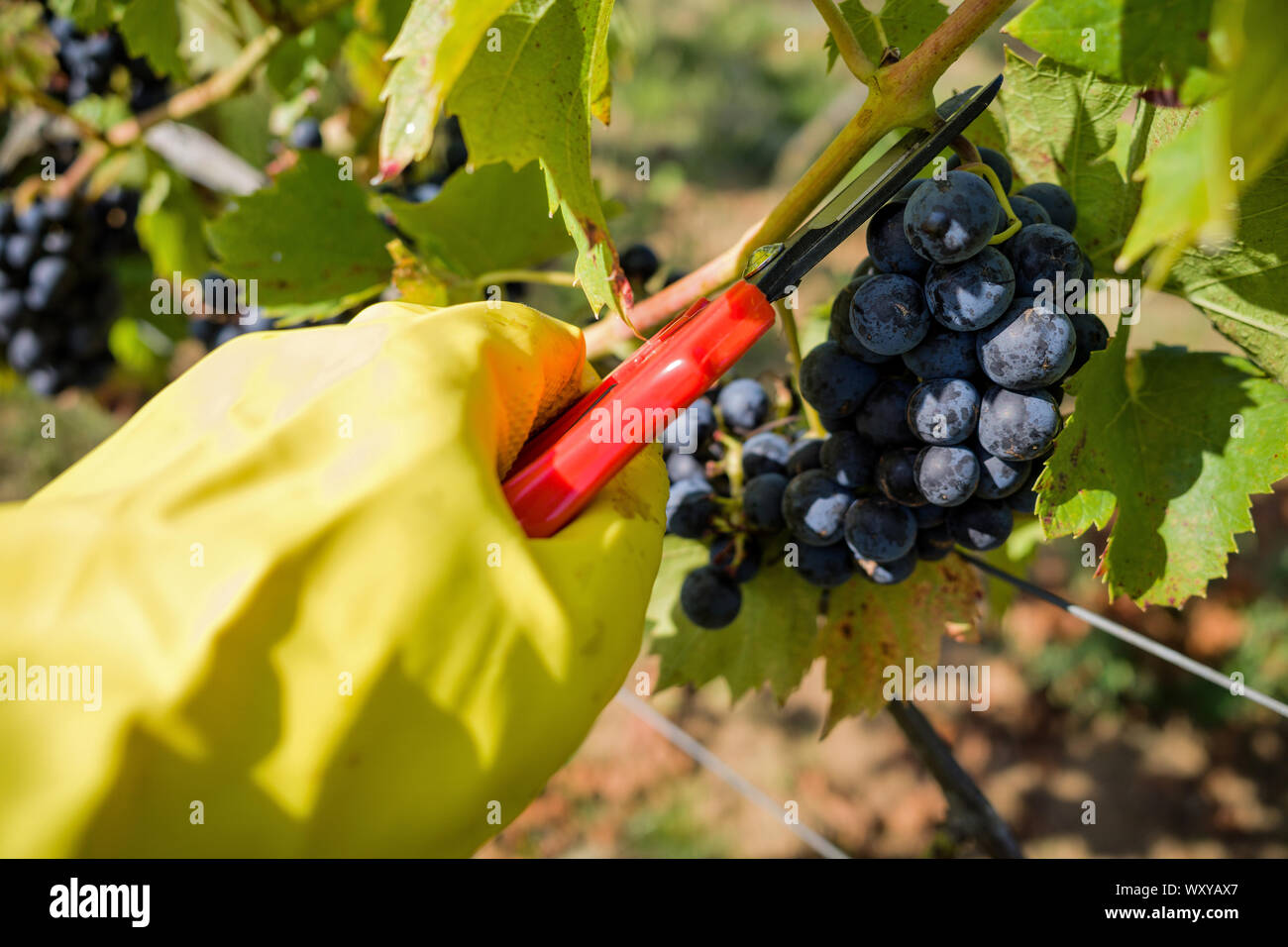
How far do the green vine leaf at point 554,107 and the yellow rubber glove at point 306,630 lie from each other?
0.14 metres

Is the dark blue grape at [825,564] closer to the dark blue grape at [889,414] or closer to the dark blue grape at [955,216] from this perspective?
the dark blue grape at [889,414]

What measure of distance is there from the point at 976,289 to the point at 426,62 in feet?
1.10

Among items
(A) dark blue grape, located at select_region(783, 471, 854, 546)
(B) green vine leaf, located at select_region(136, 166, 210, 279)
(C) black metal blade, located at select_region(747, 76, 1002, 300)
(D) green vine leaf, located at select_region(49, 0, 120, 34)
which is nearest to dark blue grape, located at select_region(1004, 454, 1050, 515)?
(A) dark blue grape, located at select_region(783, 471, 854, 546)

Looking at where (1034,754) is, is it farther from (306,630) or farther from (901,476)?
(306,630)

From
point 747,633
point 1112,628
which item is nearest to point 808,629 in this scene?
point 747,633

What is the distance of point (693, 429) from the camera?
82 cm

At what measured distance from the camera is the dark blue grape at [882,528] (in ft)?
2.14

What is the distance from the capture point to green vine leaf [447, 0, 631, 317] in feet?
1.84

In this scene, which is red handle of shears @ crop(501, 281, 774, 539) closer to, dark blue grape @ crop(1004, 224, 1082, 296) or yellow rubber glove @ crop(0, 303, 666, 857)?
yellow rubber glove @ crop(0, 303, 666, 857)

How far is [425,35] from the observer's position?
472 millimetres

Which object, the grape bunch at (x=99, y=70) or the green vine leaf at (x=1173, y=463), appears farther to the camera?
the grape bunch at (x=99, y=70)

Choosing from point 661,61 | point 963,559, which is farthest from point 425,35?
point 661,61

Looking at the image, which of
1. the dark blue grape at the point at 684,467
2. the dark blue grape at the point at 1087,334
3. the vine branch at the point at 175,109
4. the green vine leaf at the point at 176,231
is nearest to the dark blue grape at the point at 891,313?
the dark blue grape at the point at 1087,334
